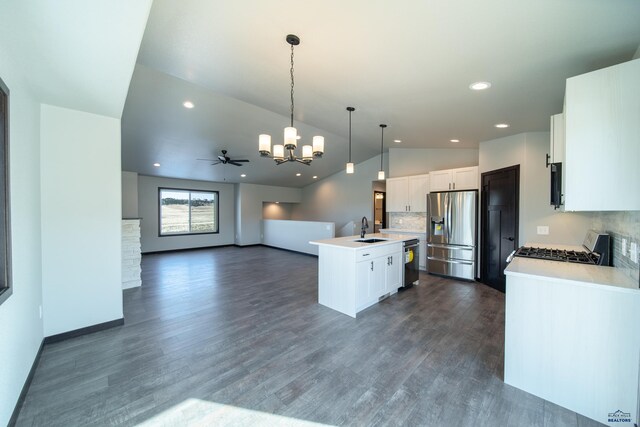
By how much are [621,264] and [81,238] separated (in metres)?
5.08

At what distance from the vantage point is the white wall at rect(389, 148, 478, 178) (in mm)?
5725

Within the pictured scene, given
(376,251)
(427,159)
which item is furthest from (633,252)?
(427,159)

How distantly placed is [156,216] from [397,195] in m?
7.49

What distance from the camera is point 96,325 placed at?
2.93 metres

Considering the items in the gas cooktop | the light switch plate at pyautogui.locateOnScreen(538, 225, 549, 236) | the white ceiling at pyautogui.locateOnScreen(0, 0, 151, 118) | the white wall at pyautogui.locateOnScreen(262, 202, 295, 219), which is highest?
the white ceiling at pyautogui.locateOnScreen(0, 0, 151, 118)

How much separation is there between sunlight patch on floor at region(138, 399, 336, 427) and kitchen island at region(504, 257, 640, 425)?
65.7 inches

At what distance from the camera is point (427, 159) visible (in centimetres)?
608

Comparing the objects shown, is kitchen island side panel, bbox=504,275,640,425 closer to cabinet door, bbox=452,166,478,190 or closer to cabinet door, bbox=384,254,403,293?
cabinet door, bbox=384,254,403,293

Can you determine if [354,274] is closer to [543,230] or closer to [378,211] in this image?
[543,230]

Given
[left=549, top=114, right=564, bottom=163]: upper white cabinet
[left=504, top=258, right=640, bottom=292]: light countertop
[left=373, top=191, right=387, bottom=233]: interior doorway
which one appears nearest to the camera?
[left=504, top=258, right=640, bottom=292]: light countertop

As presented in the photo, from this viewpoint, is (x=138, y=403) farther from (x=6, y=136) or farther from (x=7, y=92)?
(x=7, y=92)

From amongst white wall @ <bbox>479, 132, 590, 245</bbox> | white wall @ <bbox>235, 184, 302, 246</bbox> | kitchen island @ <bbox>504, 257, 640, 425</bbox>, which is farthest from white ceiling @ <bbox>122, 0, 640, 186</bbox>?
white wall @ <bbox>235, 184, 302, 246</bbox>

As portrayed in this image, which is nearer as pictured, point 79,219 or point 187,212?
point 79,219

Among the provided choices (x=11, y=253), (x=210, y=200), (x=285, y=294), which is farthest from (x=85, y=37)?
(x=210, y=200)
